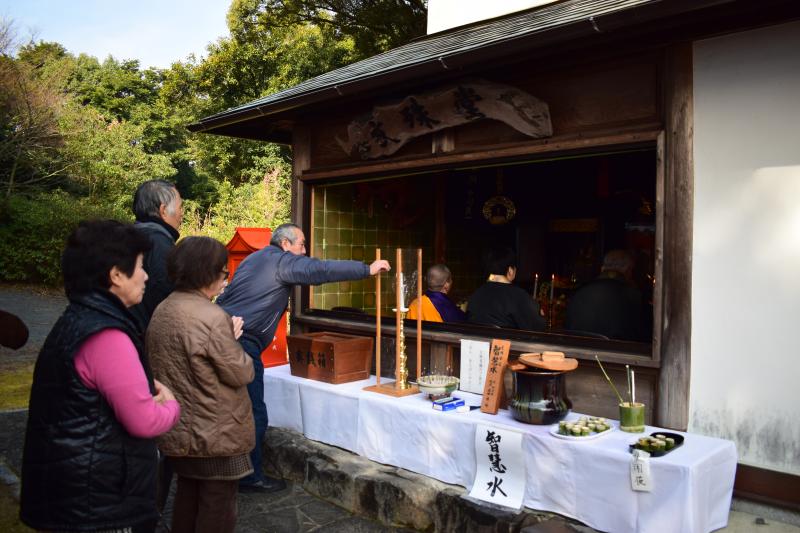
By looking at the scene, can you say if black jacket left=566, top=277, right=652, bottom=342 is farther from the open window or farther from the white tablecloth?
the open window

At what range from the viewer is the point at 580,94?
461 centimetres

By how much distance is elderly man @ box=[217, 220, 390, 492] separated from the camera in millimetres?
5102

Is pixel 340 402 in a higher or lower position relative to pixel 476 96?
lower

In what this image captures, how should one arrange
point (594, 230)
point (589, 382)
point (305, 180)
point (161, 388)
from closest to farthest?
point (161, 388)
point (589, 382)
point (305, 180)
point (594, 230)

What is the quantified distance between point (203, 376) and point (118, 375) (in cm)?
83

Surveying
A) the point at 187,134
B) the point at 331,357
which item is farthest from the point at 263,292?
the point at 187,134

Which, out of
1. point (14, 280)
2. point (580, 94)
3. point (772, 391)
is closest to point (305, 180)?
point (580, 94)

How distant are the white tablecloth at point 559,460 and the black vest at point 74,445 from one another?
2.44 m

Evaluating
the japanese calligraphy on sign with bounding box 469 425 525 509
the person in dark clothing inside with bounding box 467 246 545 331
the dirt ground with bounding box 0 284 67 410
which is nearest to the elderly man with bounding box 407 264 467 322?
the person in dark clothing inside with bounding box 467 246 545 331

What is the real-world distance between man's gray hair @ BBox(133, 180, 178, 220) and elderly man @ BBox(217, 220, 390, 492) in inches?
44.8

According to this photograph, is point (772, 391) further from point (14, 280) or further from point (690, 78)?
point (14, 280)

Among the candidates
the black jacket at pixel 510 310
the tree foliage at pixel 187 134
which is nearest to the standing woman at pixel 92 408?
the black jacket at pixel 510 310

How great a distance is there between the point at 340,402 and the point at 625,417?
2335mm

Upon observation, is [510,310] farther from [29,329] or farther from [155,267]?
[29,329]
